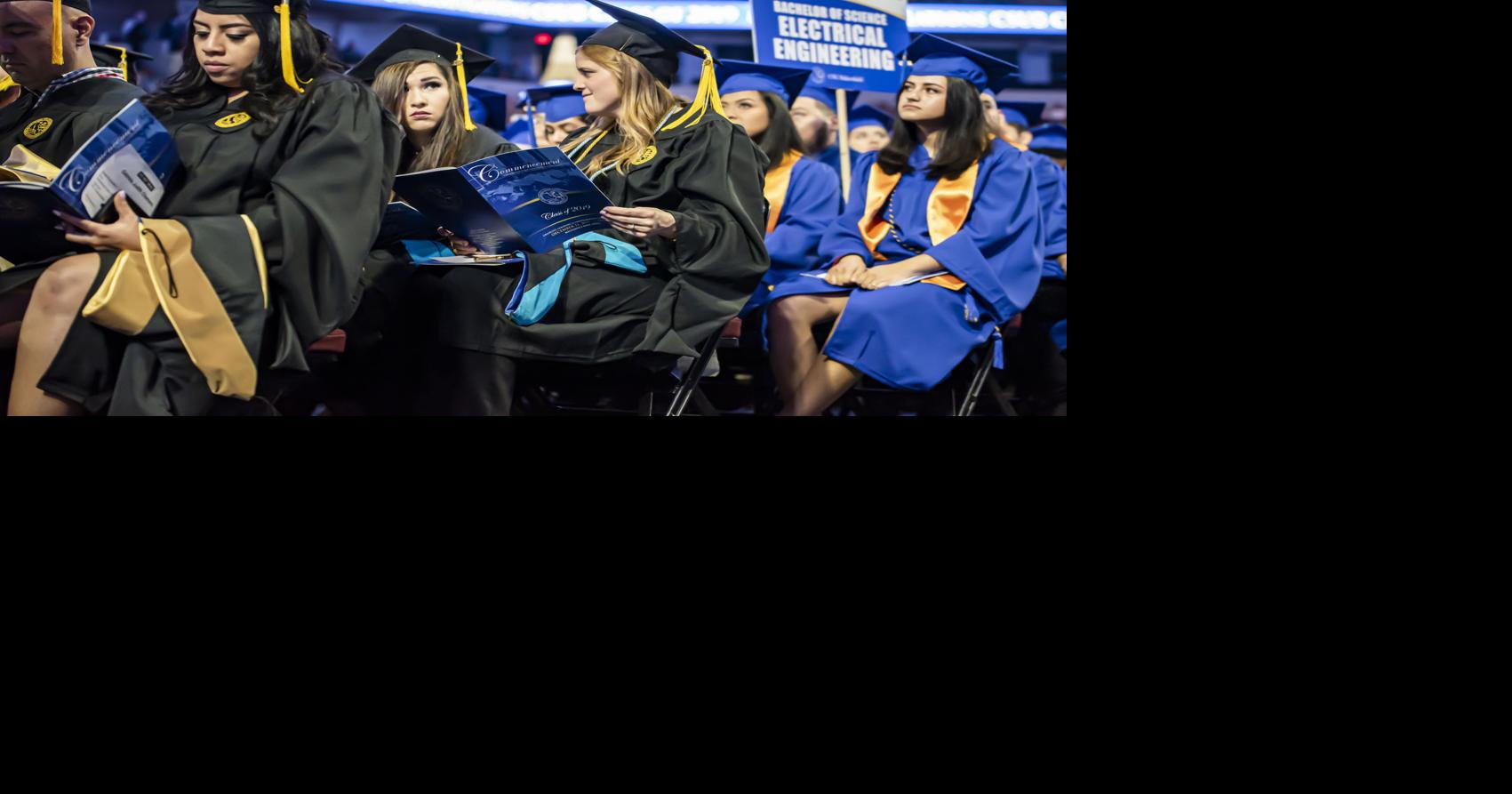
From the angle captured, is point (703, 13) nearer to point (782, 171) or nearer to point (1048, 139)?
point (782, 171)

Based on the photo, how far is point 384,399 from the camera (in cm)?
310

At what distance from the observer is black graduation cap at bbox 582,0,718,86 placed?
3.20 meters

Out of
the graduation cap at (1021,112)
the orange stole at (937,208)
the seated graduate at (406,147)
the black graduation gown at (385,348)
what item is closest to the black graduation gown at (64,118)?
the seated graduate at (406,147)

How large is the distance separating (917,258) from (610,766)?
5.07ft

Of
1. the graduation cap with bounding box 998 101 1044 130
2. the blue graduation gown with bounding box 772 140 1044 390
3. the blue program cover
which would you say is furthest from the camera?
the graduation cap with bounding box 998 101 1044 130

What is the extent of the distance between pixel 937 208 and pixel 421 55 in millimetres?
1276

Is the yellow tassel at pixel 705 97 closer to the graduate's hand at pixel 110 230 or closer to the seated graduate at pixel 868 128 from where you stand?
the seated graduate at pixel 868 128

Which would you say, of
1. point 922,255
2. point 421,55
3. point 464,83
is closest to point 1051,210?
point 922,255

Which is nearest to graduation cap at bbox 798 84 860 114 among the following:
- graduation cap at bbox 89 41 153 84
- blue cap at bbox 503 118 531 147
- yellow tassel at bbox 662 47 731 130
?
yellow tassel at bbox 662 47 731 130

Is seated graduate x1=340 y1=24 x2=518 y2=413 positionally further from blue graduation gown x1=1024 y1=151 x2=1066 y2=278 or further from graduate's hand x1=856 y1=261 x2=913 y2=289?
blue graduation gown x1=1024 y1=151 x2=1066 y2=278

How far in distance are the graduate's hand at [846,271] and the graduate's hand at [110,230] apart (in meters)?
1.55

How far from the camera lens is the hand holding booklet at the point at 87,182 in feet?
8.45

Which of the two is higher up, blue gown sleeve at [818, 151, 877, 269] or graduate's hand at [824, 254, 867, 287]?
blue gown sleeve at [818, 151, 877, 269]

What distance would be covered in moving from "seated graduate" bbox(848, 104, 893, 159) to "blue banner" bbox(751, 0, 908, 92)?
626 mm
